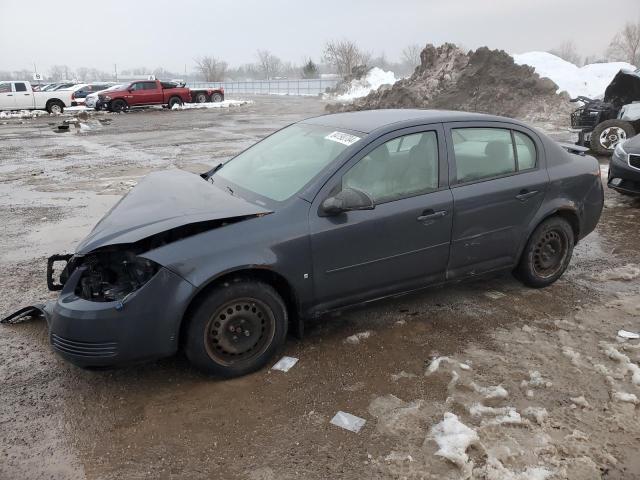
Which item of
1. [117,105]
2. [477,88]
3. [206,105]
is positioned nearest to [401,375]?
[477,88]

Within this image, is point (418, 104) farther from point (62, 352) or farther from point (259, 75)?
point (259, 75)

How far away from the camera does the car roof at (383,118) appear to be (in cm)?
386

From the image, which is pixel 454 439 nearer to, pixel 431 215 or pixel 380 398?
pixel 380 398

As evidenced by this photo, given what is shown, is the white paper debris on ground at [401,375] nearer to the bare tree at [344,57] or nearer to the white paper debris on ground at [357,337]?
the white paper debris on ground at [357,337]

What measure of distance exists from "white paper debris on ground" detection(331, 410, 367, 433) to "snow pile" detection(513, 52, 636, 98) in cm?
2268

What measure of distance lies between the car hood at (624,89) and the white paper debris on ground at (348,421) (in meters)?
12.7

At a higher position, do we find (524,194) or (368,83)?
(368,83)

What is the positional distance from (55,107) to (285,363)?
95.1 feet

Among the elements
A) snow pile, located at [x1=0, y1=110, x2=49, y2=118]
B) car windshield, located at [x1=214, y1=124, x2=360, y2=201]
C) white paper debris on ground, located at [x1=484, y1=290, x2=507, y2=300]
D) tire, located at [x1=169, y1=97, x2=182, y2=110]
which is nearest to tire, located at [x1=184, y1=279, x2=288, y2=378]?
car windshield, located at [x1=214, y1=124, x2=360, y2=201]

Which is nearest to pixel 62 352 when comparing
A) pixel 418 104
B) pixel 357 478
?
pixel 357 478

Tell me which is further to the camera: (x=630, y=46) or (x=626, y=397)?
(x=630, y=46)

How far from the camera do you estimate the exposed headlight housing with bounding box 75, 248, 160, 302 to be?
3021 mm

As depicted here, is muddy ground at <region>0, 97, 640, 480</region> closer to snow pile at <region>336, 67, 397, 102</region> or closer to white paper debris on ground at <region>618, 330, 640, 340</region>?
white paper debris on ground at <region>618, 330, 640, 340</region>

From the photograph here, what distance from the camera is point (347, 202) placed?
3.29m
